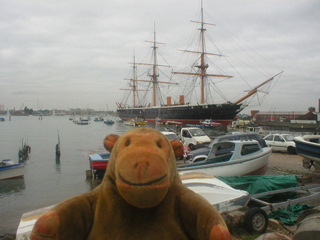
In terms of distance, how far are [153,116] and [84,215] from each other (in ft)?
254

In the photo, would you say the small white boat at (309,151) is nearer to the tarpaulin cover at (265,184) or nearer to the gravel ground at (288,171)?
the gravel ground at (288,171)

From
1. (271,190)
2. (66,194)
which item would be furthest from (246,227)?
(66,194)

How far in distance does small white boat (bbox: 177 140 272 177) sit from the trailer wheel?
2.87m

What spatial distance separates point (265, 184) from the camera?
7.01 m

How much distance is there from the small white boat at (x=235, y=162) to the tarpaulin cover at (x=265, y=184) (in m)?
0.94

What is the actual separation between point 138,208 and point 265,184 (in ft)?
19.4

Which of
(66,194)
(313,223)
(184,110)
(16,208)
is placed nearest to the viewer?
(313,223)

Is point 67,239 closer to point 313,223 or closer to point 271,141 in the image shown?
point 313,223

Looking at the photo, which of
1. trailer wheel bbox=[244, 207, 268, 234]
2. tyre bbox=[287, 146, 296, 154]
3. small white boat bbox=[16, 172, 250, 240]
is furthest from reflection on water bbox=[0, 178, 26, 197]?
tyre bbox=[287, 146, 296, 154]

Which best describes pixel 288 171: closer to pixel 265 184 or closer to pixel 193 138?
pixel 265 184

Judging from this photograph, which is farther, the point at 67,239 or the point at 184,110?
the point at 184,110

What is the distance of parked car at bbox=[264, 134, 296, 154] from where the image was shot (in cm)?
1734

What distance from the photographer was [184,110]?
214ft

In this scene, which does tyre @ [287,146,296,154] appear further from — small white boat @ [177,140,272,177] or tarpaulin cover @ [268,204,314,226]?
tarpaulin cover @ [268,204,314,226]
